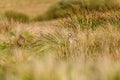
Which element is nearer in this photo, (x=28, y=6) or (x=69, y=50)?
(x=69, y=50)

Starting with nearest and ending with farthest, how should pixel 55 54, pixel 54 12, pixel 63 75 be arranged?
pixel 63 75 → pixel 55 54 → pixel 54 12

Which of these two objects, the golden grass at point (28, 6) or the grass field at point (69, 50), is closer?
the grass field at point (69, 50)

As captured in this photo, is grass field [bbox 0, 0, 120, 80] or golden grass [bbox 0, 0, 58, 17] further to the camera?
golden grass [bbox 0, 0, 58, 17]

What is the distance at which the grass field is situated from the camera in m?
4.95

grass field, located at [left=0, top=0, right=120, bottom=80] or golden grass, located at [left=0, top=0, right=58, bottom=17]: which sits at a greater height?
grass field, located at [left=0, top=0, right=120, bottom=80]

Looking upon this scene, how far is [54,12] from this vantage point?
24.4 meters

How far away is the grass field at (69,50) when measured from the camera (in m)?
4.95

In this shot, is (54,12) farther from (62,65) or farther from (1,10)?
(62,65)

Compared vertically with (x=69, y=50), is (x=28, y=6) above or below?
below

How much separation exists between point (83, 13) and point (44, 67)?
5.81 metres

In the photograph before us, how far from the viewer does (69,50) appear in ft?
26.7

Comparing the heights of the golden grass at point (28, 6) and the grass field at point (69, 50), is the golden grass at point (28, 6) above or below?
below

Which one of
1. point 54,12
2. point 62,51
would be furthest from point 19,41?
point 54,12

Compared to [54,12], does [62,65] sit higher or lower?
higher
